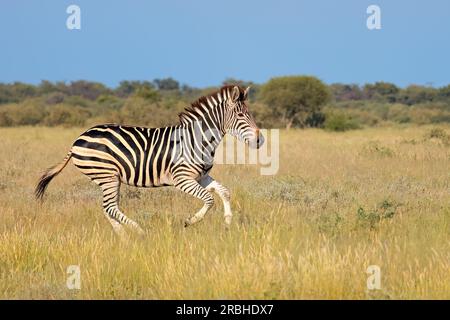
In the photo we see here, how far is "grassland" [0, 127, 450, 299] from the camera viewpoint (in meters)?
4.56

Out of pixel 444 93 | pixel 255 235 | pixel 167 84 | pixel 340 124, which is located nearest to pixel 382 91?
pixel 444 93

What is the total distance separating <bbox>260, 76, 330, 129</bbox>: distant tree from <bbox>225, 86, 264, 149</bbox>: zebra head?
111ft

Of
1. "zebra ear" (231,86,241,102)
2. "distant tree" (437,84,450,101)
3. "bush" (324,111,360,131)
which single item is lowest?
"zebra ear" (231,86,241,102)

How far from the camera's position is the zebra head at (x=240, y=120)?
7246mm

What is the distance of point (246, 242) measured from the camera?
5652mm

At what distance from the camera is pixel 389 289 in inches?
→ 187

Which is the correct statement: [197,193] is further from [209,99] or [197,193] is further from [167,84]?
[167,84]

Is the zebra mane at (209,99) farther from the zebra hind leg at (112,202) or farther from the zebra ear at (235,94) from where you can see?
the zebra hind leg at (112,202)

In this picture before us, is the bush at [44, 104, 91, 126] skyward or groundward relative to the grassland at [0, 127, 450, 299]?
skyward

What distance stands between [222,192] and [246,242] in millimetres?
1339

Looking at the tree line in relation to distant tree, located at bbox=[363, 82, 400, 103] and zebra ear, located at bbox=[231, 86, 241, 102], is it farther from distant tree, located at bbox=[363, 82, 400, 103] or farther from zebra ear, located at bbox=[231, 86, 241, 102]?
zebra ear, located at bbox=[231, 86, 241, 102]

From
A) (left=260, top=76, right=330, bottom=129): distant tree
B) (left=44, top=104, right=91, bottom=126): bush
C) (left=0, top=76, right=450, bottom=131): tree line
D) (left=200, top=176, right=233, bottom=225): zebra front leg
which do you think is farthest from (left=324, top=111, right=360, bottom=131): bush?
(left=200, top=176, right=233, bottom=225): zebra front leg
